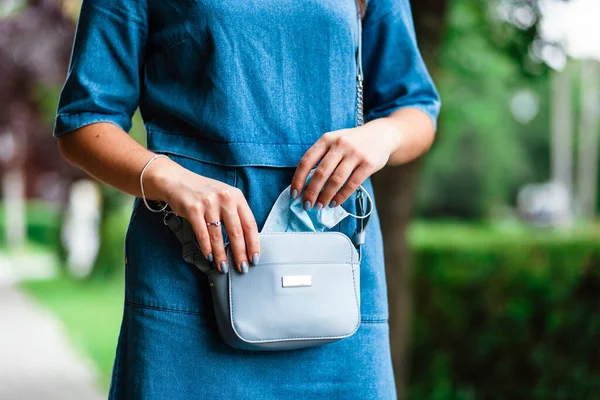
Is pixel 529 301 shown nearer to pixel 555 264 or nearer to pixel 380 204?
pixel 555 264

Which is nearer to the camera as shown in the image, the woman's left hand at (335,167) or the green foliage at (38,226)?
the woman's left hand at (335,167)

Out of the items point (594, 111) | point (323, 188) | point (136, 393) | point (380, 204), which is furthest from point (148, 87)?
point (594, 111)

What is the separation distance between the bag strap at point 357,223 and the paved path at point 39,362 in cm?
569

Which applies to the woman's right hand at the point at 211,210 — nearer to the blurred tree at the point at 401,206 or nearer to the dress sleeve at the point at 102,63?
the dress sleeve at the point at 102,63

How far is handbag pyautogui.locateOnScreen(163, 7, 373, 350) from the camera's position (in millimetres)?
Answer: 1326

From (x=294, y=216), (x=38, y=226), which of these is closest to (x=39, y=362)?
(x=294, y=216)

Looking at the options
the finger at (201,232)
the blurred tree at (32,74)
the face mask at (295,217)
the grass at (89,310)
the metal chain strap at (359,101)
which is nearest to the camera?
the finger at (201,232)

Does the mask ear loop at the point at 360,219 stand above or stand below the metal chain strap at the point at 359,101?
below

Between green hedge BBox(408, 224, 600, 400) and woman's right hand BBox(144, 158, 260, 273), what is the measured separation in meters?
5.06

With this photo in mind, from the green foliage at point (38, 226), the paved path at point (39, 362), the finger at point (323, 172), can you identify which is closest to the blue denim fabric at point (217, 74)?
the finger at point (323, 172)

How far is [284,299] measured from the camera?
1.34 meters

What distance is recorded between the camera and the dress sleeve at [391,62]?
1628mm

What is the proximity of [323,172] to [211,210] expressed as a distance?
20cm

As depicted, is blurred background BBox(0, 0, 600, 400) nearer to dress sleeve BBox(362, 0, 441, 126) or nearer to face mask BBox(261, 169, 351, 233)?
dress sleeve BBox(362, 0, 441, 126)
